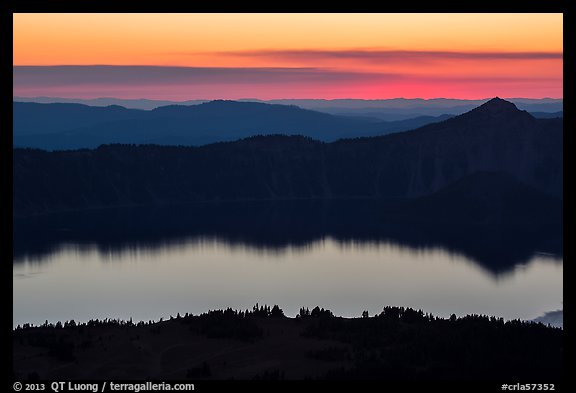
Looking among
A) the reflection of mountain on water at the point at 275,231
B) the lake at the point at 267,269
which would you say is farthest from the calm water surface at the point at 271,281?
the reflection of mountain on water at the point at 275,231

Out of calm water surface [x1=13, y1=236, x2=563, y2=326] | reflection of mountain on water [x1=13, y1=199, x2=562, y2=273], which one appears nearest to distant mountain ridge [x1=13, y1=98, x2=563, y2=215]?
reflection of mountain on water [x1=13, y1=199, x2=562, y2=273]

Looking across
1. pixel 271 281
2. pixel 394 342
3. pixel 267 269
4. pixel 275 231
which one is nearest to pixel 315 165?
pixel 275 231

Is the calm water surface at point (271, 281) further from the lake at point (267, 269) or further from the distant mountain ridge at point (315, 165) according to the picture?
the distant mountain ridge at point (315, 165)

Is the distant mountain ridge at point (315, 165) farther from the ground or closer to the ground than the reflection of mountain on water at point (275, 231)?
farther from the ground

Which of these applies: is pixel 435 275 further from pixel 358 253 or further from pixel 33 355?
pixel 33 355
